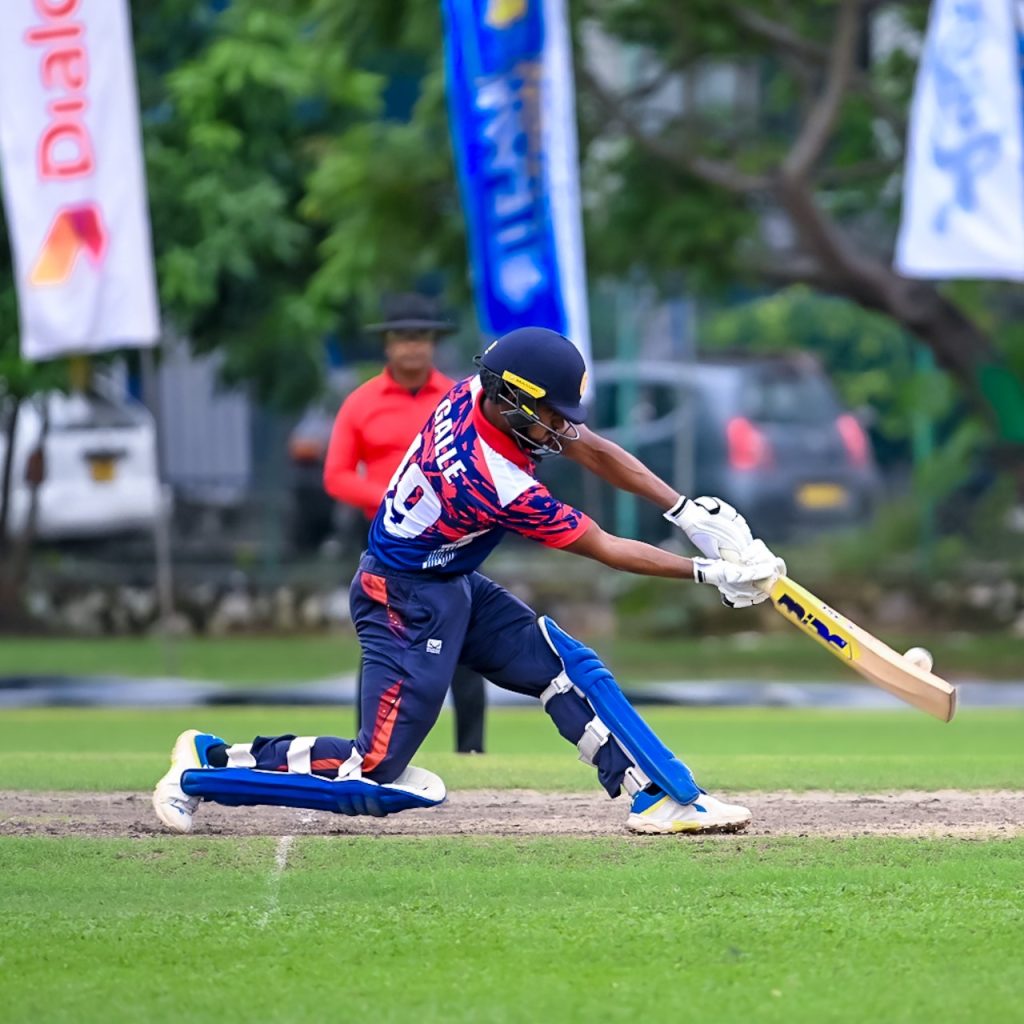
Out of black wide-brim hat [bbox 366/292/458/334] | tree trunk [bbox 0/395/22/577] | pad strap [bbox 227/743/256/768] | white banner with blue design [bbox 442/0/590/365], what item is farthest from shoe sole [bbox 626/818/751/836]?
tree trunk [bbox 0/395/22/577]

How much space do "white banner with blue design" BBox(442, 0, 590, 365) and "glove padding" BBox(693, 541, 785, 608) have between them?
26.1 feet

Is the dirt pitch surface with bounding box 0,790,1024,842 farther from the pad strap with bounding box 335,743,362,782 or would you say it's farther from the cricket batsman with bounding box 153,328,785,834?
the pad strap with bounding box 335,743,362,782

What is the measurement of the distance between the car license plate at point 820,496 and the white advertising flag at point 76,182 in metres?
6.50

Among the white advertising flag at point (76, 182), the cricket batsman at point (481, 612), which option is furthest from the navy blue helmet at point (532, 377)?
the white advertising flag at point (76, 182)

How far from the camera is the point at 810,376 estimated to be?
19984 millimetres

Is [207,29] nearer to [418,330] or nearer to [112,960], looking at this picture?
[418,330]

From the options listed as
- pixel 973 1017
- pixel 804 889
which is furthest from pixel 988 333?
pixel 973 1017

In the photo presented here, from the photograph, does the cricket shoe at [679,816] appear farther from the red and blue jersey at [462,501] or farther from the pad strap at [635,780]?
the red and blue jersey at [462,501]

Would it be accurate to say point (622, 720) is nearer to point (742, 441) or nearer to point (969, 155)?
point (969, 155)

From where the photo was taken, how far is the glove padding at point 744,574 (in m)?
6.77

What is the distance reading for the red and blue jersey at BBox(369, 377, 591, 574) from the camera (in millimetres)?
6645

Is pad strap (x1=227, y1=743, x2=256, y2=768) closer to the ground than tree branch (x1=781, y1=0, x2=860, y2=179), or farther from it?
closer to the ground

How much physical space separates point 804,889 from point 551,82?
31.4 feet

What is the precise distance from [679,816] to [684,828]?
5 centimetres
